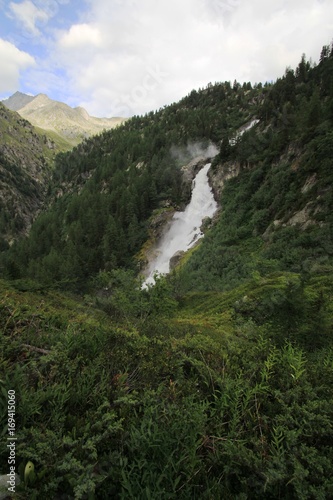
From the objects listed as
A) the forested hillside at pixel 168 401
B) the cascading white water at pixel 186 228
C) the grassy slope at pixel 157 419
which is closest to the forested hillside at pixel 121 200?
the cascading white water at pixel 186 228

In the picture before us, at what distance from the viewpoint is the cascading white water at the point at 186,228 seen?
61.3m

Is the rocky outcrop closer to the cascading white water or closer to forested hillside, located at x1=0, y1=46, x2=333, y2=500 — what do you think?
the cascading white water

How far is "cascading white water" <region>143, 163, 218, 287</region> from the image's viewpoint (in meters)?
61.3

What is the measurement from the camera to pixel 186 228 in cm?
6850

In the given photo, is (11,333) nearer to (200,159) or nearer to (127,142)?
(200,159)

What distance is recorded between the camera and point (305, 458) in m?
3.03

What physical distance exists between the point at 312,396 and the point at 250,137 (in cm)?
7233

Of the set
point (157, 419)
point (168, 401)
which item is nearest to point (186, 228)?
point (168, 401)

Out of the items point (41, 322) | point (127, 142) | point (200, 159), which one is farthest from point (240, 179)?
point (127, 142)

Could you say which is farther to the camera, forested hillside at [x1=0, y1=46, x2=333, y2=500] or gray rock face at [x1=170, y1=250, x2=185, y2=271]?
gray rock face at [x1=170, y1=250, x2=185, y2=271]

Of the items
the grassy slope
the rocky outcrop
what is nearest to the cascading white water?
the rocky outcrop

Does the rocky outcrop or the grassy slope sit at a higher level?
the rocky outcrop

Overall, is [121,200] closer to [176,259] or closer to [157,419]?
[176,259]

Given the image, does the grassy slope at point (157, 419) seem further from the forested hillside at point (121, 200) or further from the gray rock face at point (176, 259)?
the gray rock face at point (176, 259)
